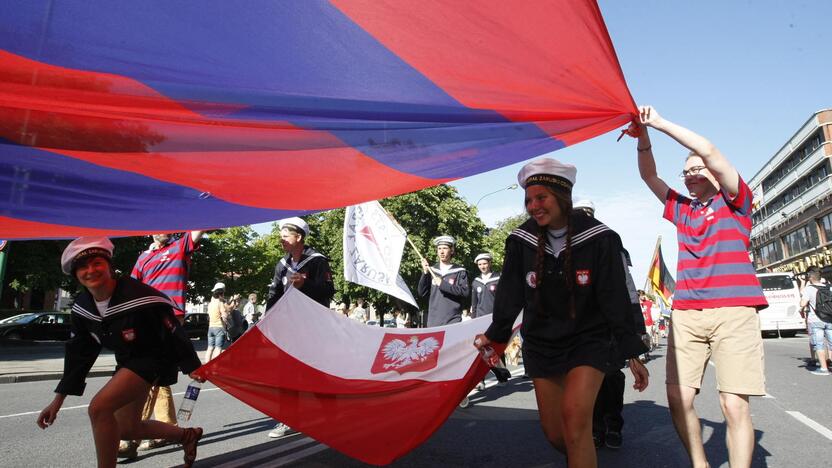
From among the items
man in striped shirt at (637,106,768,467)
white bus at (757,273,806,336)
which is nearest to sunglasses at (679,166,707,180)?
man in striped shirt at (637,106,768,467)

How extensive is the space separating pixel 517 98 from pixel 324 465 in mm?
2895

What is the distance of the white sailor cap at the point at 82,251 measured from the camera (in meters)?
3.40

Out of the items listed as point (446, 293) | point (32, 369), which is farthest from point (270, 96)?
point (32, 369)

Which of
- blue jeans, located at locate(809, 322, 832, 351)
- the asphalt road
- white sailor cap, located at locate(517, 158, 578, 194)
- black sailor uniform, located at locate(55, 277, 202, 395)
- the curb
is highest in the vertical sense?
white sailor cap, located at locate(517, 158, 578, 194)

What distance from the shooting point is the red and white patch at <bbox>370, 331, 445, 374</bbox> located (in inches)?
181

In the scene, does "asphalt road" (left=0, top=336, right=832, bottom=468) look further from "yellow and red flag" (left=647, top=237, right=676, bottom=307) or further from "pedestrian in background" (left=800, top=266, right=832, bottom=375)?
"yellow and red flag" (left=647, top=237, right=676, bottom=307)

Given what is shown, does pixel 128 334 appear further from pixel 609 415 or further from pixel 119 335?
pixel 609 415

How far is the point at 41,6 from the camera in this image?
239 cm

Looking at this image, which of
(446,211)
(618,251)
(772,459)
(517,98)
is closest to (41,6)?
(517,98)

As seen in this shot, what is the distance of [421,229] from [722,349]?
28866 millimetres

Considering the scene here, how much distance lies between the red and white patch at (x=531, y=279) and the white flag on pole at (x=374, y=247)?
538cm

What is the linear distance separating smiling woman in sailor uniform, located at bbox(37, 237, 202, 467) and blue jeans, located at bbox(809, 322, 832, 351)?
11499 mm

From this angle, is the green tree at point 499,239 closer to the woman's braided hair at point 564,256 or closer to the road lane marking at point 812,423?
the road lane marking at point 812,423

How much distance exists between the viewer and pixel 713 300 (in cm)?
318
